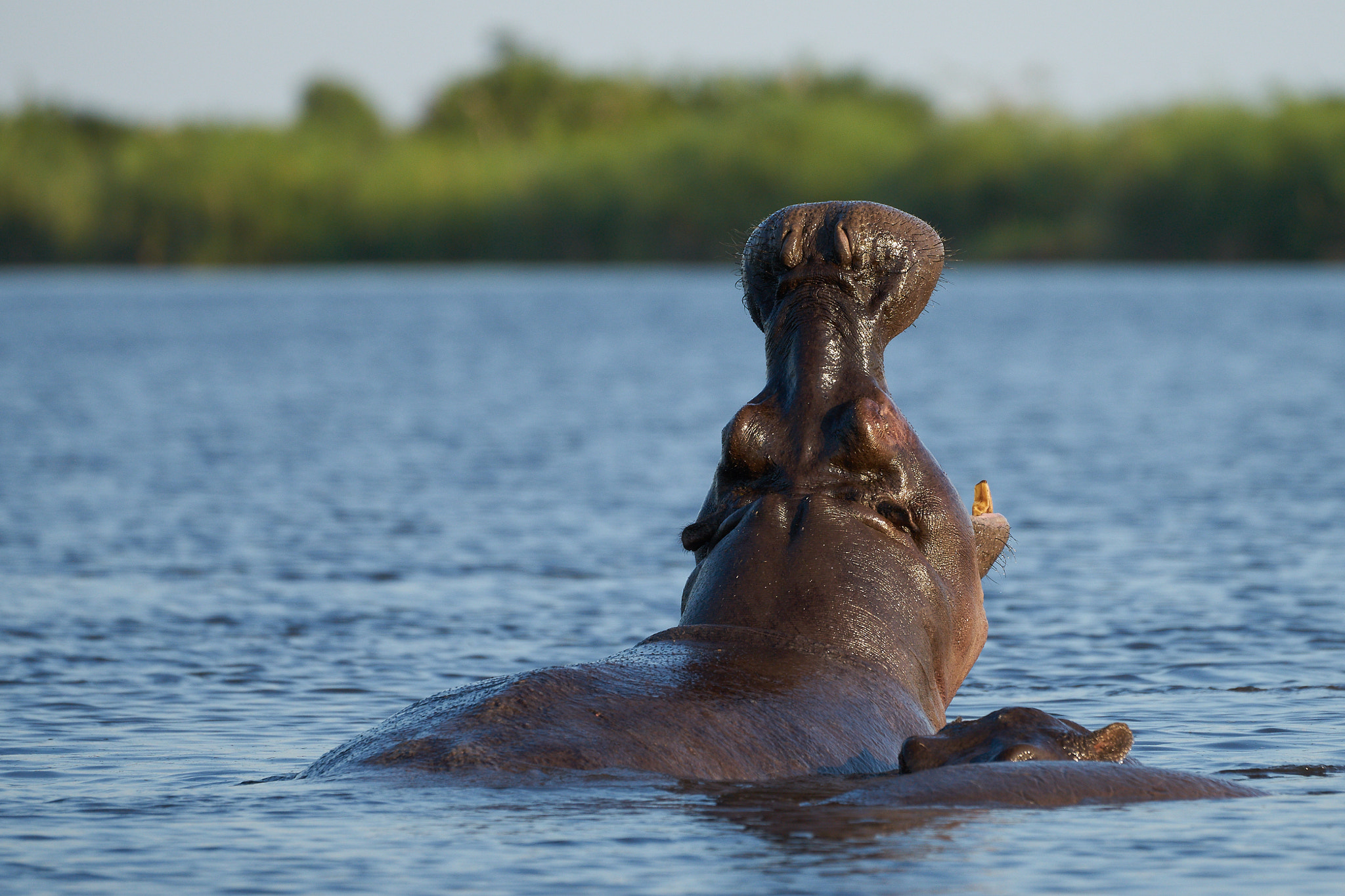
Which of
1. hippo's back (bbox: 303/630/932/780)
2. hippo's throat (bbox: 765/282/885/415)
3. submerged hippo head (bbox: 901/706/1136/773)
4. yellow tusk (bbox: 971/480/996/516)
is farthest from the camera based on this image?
yellow tusk (bbox: 971/480/996/516)

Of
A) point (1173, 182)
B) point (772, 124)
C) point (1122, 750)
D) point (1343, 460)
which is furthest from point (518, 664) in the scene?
point (772, 124)

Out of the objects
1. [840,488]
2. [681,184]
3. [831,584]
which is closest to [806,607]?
[831,584]

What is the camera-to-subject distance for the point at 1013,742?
5.56m

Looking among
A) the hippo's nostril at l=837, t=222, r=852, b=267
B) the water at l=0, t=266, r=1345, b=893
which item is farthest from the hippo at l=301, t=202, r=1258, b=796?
the water at l=0, t=266, r=1345, b=893

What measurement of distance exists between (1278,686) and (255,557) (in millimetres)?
6910

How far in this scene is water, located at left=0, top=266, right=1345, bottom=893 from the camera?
5238 millimetres

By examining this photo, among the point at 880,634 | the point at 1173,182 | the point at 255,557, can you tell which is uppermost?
the point at 1173,182

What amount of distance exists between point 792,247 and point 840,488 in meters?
0.72

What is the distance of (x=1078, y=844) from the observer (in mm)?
5285

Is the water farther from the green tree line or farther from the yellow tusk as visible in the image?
the green tree line

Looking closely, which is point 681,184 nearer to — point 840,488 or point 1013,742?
point 840,488

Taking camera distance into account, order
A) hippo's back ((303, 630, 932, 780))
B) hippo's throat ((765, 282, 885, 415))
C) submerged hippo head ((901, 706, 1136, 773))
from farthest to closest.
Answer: hippo's throat ((765, 282, 885, 415)) < submerged hippo head ((901, 706, 1136, 773)) < hippo's back ((303, 630, 932, 780))

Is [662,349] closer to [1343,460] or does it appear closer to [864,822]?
[1343,460]

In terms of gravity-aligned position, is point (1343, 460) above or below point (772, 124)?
below
